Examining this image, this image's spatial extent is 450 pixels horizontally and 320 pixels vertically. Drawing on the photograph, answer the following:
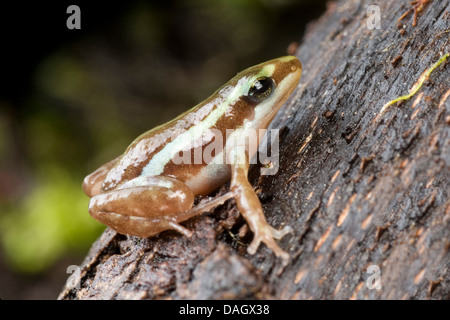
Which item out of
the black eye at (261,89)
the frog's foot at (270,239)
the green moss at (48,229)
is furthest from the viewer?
the green moss at (48,229)

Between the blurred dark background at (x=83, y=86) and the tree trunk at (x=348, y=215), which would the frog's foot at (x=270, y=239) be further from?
the blurred dark background at (x=83, y=86)

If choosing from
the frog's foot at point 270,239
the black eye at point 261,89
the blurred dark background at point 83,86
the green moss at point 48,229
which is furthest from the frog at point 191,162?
the blurred dark background at point 83,86

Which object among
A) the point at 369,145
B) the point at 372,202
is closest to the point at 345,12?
the point at 369,145

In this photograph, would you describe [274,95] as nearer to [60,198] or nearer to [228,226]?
[228,226]

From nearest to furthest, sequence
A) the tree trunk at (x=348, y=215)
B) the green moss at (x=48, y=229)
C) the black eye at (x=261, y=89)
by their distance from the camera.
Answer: the tree trunk at (x=348, y=215)
the black eye at (x=261, y=89)
the green moss at (x=48, y=229)

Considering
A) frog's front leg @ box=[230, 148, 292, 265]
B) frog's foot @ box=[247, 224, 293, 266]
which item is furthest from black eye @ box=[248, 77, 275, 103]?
frog's foot @ box=[247, 224, 293, 266]

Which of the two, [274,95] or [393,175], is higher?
[274,95]

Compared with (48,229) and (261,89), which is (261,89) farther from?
(48,229)
